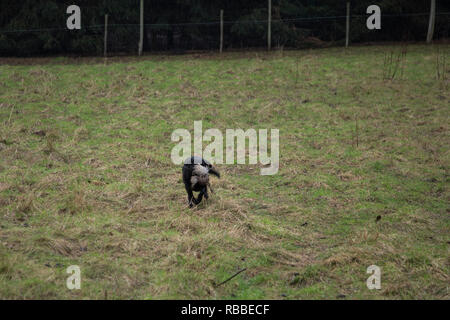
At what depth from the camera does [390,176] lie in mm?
10797

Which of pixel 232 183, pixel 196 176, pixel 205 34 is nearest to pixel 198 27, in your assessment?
pixel 205 34

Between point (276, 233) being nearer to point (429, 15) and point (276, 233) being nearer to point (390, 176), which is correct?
point (390, 176)

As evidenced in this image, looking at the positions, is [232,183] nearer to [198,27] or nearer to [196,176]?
[196,176]

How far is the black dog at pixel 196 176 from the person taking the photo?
8539 millimetres

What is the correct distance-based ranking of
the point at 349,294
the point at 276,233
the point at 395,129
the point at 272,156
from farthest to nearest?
1. the point at 395,129
2. the point at 272,156
3. the point at 276,233
4. the point at 349,294

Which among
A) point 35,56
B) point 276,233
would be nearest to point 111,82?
point 35,56

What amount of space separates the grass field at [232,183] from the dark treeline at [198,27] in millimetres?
2965

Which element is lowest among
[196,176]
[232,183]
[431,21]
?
[232,183]

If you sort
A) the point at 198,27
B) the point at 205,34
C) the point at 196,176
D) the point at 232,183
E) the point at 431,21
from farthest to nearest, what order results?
the point at 198,27, the point at 205,34, the point at 431,21, the point at 232,183, the point at 196,176

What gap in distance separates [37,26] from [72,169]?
48.7 ft

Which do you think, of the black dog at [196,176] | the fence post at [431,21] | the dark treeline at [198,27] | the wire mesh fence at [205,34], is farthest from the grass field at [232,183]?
the dark treeline at [198,27]

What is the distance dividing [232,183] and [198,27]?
14988 mm

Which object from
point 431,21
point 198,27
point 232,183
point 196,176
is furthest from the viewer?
point 198,27

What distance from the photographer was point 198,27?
77.7 feet
